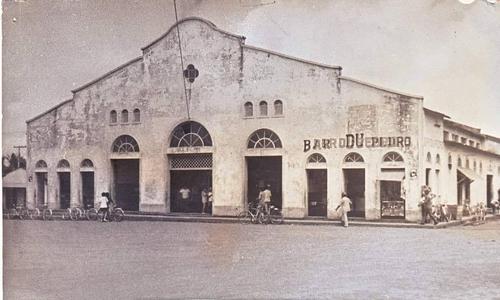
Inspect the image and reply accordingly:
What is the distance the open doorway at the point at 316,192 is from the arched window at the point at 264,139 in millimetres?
465

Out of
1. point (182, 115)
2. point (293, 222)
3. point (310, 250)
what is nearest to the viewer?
point (310, 250)

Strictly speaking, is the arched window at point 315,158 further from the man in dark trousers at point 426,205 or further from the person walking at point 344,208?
the man in dark trousers at point 426,205

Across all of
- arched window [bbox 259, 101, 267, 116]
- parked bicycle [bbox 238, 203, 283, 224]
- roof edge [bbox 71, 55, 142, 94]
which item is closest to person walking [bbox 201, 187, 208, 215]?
parked bicycle [bbox 238, 203, 283, 224]

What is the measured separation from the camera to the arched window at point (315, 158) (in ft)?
19.5

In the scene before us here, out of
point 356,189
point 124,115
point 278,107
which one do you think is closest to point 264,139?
point 278,107

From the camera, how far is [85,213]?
6527 mm

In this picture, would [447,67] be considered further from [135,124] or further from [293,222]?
[135,124]

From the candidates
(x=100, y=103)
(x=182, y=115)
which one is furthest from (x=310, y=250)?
(x=100, y=103)

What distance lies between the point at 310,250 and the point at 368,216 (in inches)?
23.8

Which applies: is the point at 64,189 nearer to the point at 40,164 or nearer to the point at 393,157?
the point at 40,164

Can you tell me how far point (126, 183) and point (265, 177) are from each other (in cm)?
150

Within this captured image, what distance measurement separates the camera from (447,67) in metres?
5.34

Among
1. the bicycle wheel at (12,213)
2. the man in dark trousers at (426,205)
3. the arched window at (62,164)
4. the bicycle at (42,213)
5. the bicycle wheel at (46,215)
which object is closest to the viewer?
the man in dark trousers at (426,205)

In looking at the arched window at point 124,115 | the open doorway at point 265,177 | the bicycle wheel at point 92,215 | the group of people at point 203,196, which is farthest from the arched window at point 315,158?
the bicycle wheel at point 92,215
